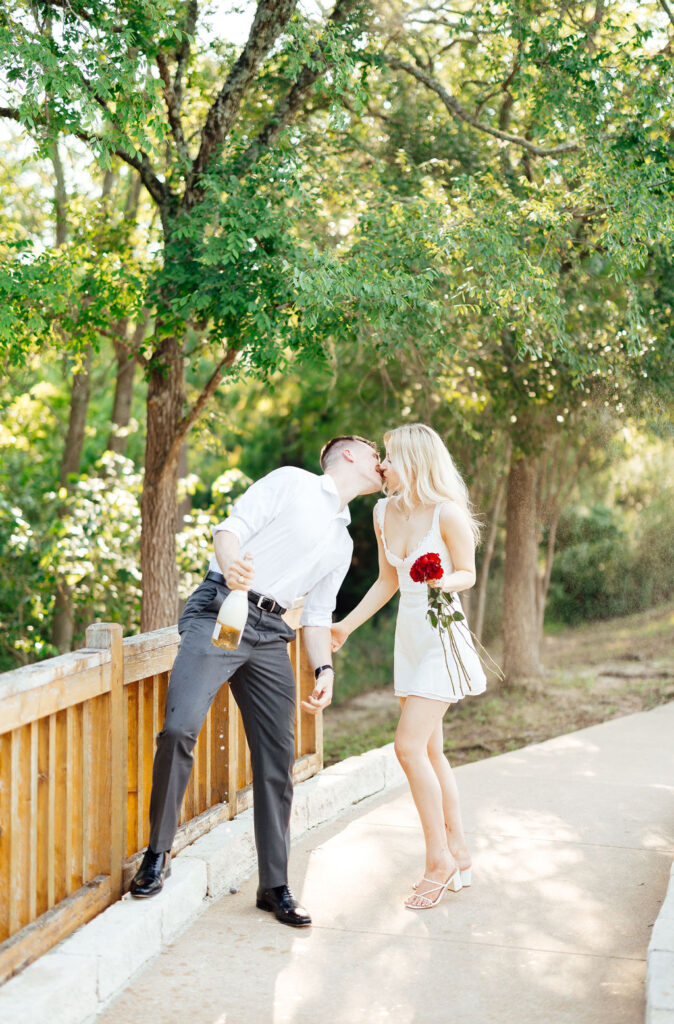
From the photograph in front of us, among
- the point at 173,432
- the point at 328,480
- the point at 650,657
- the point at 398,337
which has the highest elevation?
the point at 398,337

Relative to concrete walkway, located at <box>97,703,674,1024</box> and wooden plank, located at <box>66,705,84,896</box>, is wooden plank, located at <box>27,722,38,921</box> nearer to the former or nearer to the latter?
wooden plank, located at <box>66,705,84,896</box>

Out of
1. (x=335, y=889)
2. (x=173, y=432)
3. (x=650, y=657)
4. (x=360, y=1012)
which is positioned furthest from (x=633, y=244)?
(x=650, y=657)

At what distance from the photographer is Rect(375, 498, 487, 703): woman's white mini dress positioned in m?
4.29

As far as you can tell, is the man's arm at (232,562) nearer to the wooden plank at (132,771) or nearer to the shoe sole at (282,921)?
the wooden plank at (132,771)

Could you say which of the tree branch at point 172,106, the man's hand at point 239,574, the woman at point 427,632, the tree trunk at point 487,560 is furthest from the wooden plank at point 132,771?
the tree trunk at point 487,560

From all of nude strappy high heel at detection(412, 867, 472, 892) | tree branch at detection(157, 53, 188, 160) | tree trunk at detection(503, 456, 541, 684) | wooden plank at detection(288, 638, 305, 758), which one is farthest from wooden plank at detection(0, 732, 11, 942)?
tree trunk at detection(503, 456, 541, 684)

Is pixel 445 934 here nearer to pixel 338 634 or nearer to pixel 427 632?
pixel 427 632

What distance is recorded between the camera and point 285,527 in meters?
3.99

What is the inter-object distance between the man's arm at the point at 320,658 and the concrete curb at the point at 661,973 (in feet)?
4.89

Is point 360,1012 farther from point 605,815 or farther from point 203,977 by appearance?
point 605,815

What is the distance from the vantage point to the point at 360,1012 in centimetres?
332

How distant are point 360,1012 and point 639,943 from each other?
1.19 m

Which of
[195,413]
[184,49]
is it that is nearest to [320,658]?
[195,413]

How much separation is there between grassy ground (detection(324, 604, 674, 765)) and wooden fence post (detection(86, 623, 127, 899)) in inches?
298
